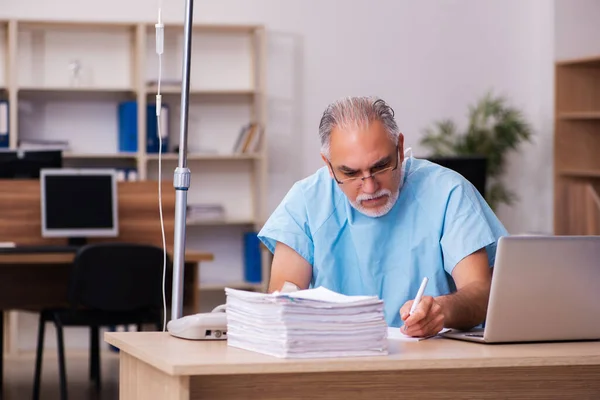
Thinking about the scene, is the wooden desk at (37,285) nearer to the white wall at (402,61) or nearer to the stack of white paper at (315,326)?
the white wall at (402,61)

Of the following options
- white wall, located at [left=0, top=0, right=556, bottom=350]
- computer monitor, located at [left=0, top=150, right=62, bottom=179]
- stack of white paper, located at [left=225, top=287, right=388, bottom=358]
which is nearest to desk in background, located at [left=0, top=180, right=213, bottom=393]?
computer monitor, located at [left=0, top=150, right=62, bottom=179]

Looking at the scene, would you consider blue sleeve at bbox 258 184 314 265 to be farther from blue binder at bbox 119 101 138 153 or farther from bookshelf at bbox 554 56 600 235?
bookshelf at bbox 554 56 600 235

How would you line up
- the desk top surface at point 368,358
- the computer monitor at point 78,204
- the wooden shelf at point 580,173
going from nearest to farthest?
the desk top surface at point 368,358 → the computer monitor at point 78,204 → the wooden shelf at point 580,173

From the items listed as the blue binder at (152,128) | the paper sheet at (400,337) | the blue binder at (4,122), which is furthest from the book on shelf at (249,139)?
the paper sheet at (400,337)

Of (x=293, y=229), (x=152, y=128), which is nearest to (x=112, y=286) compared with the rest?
(x=293, y=229)

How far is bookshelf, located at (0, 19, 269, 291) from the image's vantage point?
250 inches

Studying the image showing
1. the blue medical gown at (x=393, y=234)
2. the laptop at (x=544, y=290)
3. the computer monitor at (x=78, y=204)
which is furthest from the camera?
the computer monitor at (x=78, y=204)

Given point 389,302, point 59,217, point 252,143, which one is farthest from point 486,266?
point 252,143

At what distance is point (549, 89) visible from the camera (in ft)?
23.2

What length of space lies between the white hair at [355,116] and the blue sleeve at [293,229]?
8.6 inches

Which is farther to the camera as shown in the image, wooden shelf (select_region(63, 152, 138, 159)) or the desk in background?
wooden shelf (select_region(63, 152, 138, 159))

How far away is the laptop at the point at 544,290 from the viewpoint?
1746mm

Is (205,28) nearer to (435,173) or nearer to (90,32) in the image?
(90,32)

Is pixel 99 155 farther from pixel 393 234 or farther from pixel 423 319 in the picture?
pixel 423 319
